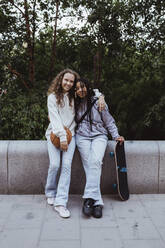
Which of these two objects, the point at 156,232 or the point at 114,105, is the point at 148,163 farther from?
the point at 114,105

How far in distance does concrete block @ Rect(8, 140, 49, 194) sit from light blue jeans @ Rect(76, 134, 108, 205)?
0.62m

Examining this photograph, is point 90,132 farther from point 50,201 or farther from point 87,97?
point 50,201

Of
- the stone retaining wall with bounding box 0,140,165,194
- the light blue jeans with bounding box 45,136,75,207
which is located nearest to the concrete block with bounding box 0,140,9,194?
the stone retaining wall with bounding box 0,140,165,194

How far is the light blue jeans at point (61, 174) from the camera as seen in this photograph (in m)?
3.58

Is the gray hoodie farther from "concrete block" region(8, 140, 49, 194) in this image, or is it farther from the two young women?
"concrete block" region(8, 140, 49, 194)

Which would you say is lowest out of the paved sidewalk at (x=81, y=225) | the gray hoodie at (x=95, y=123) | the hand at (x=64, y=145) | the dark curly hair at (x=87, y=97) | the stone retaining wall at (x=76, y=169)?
the paved sidewalk at (x=81, y=225)

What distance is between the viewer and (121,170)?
12.7ft

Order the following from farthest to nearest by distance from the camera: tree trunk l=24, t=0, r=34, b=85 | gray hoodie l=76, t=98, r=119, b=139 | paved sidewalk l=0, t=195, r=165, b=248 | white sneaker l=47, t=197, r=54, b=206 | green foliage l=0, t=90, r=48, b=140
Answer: tree trunk l=24, t=0, r=34, b=85 < green foliage l=0, t=90, r=48, b=140 < gray hoodie l=76, t=98, r=119, b=139 < white sneaker l=47, t=197, r=54, b=206 < paved sidewalk l=0, t=195, r=165, b=248

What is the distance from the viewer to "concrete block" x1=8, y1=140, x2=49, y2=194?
13.3 ft

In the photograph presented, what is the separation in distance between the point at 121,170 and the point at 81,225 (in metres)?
1.03

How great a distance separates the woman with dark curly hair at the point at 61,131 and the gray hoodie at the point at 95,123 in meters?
0.12

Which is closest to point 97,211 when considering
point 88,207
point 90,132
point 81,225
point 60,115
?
point 88,207

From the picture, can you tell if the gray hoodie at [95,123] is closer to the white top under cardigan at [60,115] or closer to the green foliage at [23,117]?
the white top under cardigan at [60,115]

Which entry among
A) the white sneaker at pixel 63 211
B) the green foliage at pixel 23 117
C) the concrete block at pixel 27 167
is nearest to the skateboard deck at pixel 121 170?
the white sneaker at pixel 63 211
